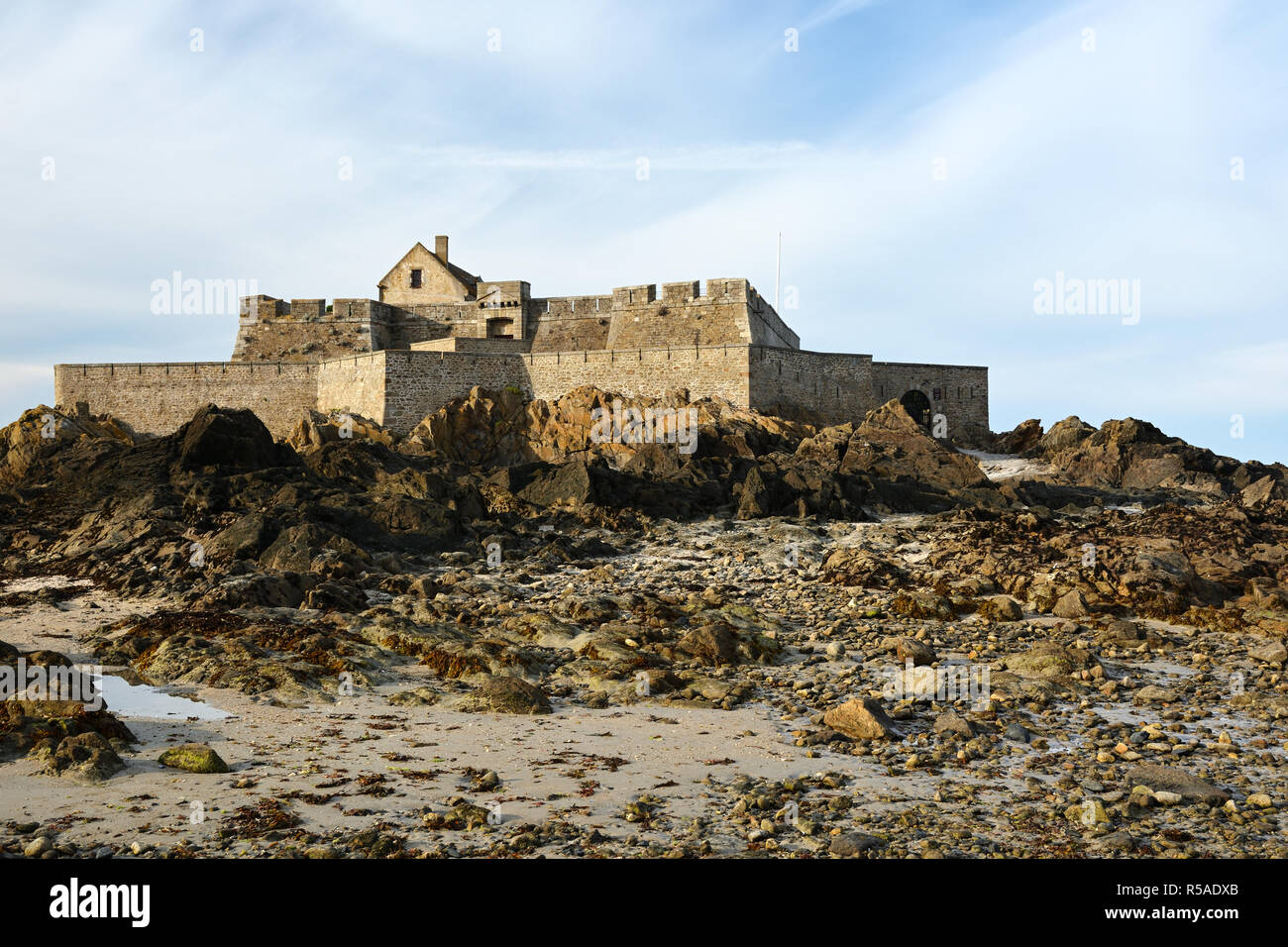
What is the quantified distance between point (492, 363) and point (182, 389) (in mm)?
12439

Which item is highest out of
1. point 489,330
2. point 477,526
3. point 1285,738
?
point 489,330

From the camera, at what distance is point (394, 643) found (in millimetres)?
12789

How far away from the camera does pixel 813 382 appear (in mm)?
35750

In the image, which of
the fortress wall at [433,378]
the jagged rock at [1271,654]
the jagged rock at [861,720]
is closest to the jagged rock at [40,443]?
the fortress wall at [433,378]

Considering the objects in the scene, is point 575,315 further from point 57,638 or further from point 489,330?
point 57,638

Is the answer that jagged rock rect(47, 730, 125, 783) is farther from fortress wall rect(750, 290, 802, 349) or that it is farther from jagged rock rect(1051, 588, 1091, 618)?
fortress wall rect(750, 290, 802, 349)

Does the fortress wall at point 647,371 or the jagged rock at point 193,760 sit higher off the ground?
the fortress wall at point 647,371

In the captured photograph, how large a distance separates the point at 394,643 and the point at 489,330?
30.5 meters

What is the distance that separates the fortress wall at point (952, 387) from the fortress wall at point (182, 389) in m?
22.8

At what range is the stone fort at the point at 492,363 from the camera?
34750 millimetres

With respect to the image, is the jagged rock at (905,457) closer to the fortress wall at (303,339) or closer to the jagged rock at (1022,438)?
the jagged rock at (1022,438)

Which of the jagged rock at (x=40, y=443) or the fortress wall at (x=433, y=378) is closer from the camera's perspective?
the jagged rock at (x=40, y=443)
